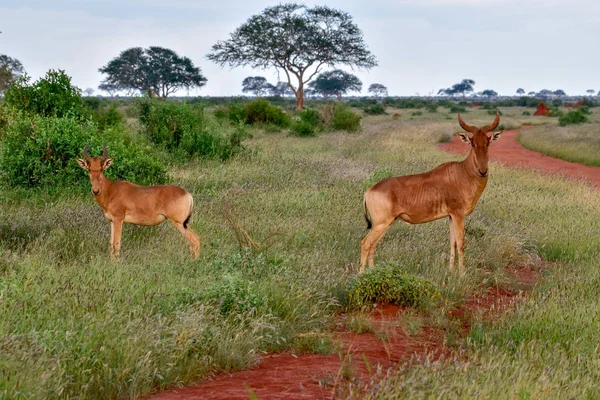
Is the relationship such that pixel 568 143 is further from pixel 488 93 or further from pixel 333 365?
pixel 488 93

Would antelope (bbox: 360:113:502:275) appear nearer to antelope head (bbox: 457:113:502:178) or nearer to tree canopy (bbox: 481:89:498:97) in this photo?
antelope head (bbox: 457:113:502:178)

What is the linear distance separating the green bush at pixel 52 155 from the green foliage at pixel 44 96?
1.79 metres

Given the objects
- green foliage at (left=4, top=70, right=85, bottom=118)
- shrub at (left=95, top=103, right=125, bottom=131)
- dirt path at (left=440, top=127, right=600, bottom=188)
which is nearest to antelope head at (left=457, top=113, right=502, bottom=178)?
green foliage at (left=4, top=70, right=85, bottom=118)

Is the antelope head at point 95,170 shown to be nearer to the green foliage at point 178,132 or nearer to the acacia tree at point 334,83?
the green foliage at point 178,132

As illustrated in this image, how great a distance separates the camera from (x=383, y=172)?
46.7 feet

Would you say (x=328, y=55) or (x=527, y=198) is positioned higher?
(x=328, y=55)

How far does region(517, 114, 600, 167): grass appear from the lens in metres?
25.5

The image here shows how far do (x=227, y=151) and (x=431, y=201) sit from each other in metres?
9.98

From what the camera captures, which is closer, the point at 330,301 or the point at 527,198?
the point at 330,301

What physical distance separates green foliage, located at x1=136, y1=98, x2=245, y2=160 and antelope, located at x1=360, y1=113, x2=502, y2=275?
372 inches

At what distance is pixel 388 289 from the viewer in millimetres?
7516

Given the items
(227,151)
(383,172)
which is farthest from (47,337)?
(227,151)

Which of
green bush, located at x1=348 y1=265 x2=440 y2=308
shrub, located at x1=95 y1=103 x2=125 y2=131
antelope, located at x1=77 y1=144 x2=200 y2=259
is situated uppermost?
shrub, located at x1=95 y1=103 x2=125 y2=131

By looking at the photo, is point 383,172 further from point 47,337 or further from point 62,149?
point 47,337
